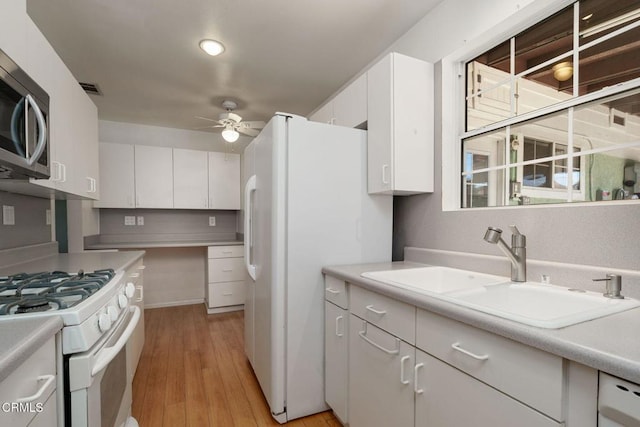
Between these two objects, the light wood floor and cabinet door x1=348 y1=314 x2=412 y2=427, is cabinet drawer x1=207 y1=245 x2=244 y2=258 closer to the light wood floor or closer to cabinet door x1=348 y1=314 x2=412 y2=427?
the light wood floor

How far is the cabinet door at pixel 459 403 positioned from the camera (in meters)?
0.79

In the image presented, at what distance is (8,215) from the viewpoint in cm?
181

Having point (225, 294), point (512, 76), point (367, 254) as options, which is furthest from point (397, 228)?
point (225, 294)

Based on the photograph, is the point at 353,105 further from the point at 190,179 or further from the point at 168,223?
the point at 168,223

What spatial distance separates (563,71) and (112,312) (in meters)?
2.23

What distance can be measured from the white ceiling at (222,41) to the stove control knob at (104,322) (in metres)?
1.85

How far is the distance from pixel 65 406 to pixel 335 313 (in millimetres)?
1177

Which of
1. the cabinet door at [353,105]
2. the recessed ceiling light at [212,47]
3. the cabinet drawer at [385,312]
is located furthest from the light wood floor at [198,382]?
the recessed ceiling light at [212,47]

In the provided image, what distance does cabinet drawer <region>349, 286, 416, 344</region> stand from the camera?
1.16 meters

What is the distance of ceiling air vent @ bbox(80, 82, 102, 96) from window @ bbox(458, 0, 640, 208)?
335cm

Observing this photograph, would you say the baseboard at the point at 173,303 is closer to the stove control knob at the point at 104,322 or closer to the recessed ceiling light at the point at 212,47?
the recessed ceiling light at the point at 212,47

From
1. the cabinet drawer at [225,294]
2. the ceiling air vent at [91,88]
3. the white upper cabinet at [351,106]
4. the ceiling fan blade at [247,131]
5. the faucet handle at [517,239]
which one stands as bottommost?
the cabinet drawer at [225,294]

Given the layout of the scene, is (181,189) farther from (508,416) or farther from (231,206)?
(508,416)

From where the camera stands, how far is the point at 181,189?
391 cm
